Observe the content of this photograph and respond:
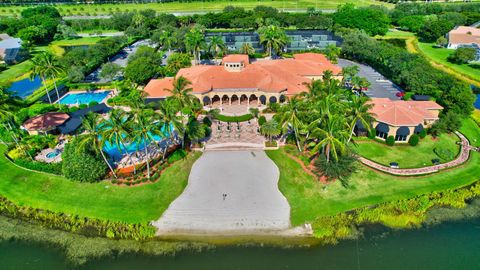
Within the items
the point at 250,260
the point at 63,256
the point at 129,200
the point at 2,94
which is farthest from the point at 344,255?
the point at 2,94

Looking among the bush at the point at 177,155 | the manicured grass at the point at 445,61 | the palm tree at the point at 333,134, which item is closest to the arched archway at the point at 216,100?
the bush at the point at 177,155

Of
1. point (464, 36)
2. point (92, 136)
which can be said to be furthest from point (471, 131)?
point (464, 36)

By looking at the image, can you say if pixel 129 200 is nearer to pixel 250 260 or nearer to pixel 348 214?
pixel 250 260

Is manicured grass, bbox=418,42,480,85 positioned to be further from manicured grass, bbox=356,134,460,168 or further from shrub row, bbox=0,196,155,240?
shrub row, bbox=0,196,155,240

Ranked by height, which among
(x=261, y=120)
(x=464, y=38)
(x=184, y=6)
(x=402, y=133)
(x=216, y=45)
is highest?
(x=184, y=6)

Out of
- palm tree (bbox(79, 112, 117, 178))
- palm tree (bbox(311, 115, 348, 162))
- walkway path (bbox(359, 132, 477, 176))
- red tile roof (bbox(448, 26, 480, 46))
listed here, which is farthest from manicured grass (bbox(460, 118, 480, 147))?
palm tree (bbox(79, 112, 117, 178))

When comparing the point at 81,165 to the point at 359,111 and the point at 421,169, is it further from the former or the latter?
the point at 421,169

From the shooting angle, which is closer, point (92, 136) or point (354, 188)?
point (92, 136)
